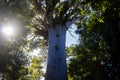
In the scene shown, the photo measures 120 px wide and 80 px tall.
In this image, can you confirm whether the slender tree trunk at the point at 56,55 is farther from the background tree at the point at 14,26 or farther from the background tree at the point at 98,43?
the background tree at the point at 98,43

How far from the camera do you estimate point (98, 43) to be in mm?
13422

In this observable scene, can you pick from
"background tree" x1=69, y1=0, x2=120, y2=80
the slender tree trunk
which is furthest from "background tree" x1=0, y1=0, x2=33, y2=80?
"background tree" x1=69, y1=0, x2=120, y2=80

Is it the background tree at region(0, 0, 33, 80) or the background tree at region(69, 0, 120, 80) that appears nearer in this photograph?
the background tree at region(0, 0, 33, 80)

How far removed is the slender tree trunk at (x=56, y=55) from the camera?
9.77 meters

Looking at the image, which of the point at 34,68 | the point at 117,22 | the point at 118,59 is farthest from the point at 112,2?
the point at 34,68

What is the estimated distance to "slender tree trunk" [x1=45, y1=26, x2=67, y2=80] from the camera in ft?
32.1

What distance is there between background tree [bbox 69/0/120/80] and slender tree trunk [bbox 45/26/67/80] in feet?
6.01

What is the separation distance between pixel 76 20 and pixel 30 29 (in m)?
3.01

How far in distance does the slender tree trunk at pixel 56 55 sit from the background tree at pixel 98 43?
6.01 ft

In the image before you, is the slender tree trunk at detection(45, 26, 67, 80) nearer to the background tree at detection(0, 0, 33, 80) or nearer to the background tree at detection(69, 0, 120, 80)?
the background tree at detection(0, 0, 33, 80)

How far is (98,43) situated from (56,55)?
3.99m

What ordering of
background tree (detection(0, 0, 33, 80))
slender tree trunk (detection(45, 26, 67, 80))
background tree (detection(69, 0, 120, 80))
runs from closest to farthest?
background tree (detection(0, 0, 33, 80)), slender tree trunk (detection(45, 26, 67, 80)), background tree (detection(69, 0, 120, 80))

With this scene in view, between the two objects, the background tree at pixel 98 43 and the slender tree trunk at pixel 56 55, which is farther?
the background tree at pixel 98 43

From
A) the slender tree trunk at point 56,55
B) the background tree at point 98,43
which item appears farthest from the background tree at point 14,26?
the background tree at point 98,43
